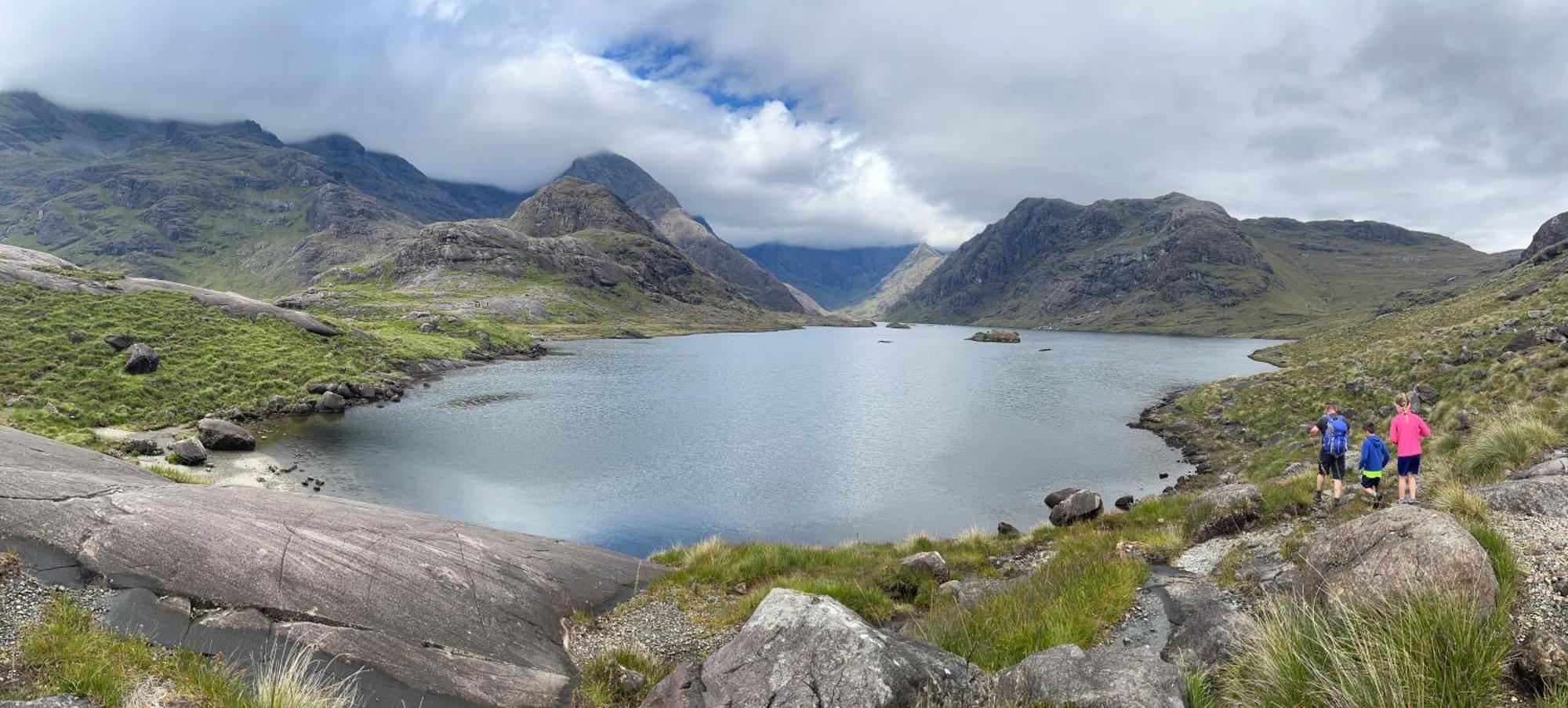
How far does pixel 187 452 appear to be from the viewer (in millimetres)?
36250

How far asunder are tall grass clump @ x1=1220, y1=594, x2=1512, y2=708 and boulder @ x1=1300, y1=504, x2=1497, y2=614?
39cm

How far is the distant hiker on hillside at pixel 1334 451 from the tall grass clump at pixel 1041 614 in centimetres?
702

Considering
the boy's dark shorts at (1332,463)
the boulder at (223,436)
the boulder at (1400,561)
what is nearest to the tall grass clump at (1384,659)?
the boulder at (1400,561)

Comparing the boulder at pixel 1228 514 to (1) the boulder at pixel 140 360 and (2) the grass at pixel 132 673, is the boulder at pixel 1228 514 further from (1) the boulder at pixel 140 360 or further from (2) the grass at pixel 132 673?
(1) the boulder at pixel 140 360

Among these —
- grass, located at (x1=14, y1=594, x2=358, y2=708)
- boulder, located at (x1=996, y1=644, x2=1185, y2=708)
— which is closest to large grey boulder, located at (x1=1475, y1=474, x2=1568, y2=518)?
boulder, located at (x1=996, y1=644, x2=1185, y2=708)

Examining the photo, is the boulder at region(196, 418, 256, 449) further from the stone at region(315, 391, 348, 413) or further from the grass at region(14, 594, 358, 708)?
the grass at region(14, 594, 358, 708)

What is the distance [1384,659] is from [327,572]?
18955 mm

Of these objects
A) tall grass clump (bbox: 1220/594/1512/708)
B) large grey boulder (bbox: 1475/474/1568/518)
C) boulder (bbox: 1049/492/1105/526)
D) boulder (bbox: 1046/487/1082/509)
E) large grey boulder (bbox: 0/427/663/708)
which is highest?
large grey boulder (bbox: 1475/474/1568/518)

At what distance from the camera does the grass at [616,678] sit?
489 inches

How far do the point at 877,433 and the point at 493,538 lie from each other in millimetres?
42006

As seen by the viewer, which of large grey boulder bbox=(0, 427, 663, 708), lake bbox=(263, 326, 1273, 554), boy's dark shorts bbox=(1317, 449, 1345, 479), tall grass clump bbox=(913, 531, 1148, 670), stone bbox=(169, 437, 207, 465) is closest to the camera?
tall grass clump bbox=(913, 531, 1148, 670)

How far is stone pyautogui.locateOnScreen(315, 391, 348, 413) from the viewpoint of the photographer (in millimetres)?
56469

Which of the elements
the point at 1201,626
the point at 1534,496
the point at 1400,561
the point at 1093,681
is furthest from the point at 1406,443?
the point at 1093,681

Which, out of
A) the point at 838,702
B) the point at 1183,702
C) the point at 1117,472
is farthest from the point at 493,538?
the point at 1117,472
